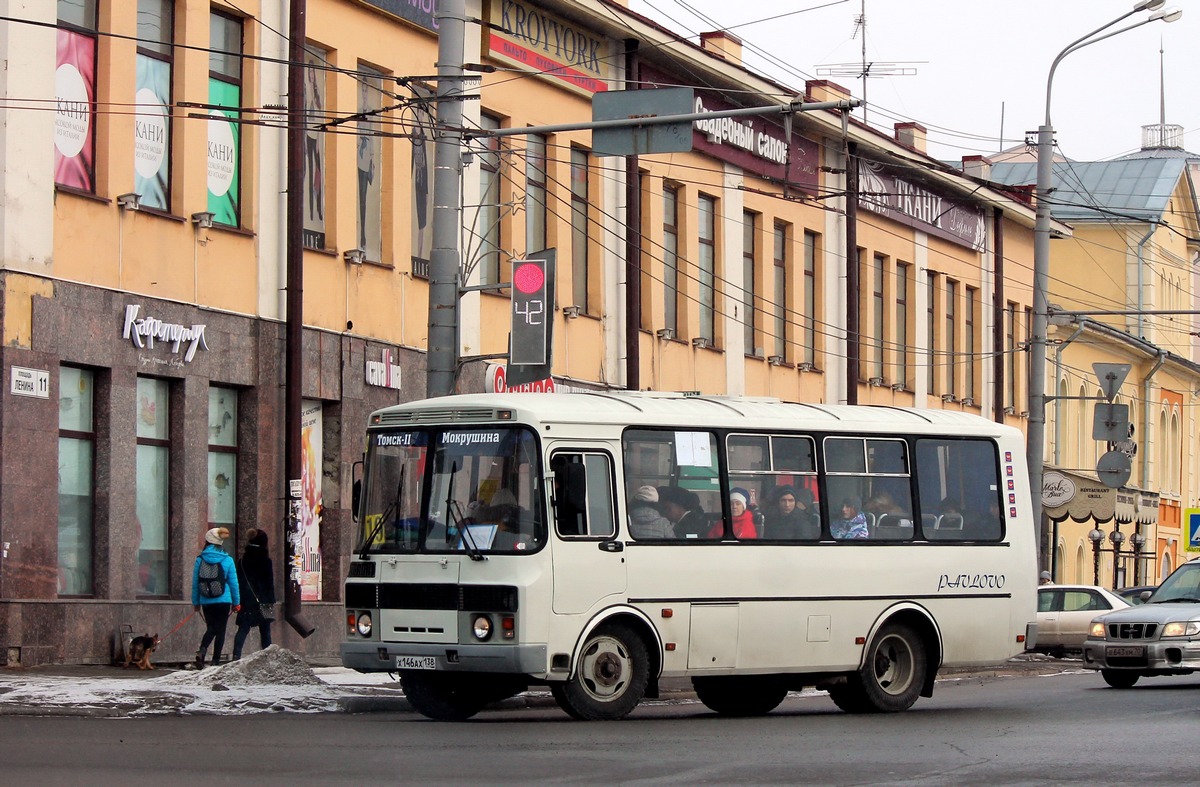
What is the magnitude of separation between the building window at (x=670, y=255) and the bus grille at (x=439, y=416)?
19.7 meters

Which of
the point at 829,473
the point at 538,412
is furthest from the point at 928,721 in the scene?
the point at 538,412

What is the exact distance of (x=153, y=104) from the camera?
979 inches

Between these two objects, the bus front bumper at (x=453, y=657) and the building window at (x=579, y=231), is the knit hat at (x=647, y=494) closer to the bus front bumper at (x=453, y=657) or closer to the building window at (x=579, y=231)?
the bus front bumper at (x=453, y=657)

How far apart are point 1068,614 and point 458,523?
17588 millimetres

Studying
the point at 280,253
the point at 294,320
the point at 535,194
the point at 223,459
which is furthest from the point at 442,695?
the point at 535,194

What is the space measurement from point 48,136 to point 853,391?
23544mm

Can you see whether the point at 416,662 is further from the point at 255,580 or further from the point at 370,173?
the point at 370,173

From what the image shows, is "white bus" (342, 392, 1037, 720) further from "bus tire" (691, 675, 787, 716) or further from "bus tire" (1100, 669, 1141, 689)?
"bus tire" (1100, 669, 1141, 689)

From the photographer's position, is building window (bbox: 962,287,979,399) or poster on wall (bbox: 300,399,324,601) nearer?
poster on wall (bbox: 300,399,324,601)

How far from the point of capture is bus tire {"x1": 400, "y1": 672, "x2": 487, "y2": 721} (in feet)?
57.8

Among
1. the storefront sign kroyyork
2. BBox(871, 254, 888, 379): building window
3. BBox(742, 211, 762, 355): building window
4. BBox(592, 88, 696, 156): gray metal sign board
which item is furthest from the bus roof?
BBox(871, 254, 888, 379): building window

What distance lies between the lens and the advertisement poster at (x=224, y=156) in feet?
86.0

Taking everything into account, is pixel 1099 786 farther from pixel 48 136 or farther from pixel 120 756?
pixel 48 136

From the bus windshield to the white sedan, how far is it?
1694 cm
